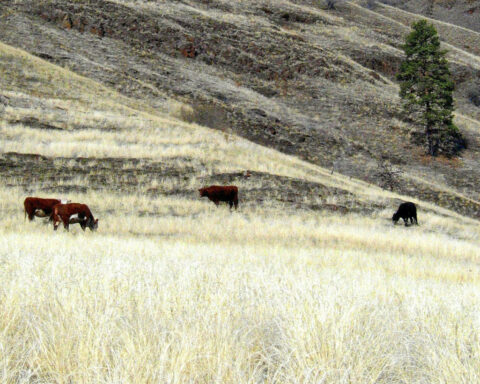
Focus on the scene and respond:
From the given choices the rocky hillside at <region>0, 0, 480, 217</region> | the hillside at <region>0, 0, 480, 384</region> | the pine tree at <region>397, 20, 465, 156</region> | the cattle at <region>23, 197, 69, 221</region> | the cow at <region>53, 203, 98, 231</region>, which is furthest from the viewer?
the pine tree at <region>397, 20, 465, 156</region>

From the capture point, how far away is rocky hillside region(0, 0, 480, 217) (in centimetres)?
4400

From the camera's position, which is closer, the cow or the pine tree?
the cow

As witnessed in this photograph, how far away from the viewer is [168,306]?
3.36 metres

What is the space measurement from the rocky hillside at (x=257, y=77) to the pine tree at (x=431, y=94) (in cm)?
193

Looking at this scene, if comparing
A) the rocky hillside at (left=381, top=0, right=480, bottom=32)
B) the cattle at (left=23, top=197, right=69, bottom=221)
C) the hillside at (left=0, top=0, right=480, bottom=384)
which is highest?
the rocky hillside at (left=381, top=0, right=480, bottom=32)

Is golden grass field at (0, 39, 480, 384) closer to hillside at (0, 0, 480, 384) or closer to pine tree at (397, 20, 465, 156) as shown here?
hillside at (0, 0, 480, 384)

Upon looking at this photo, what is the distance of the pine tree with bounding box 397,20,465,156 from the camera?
48303 mm

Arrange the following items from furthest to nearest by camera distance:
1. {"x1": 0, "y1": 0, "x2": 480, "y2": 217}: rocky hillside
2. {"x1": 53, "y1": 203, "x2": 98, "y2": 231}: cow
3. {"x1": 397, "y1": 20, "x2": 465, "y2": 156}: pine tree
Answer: {"x1": 397, "y1": 20, "x2": 465, "y2": 156}: pine tree, {"x1": 0, "y1": 0, "x2": 480, "y2": 217}: rocky hillside, {"x1": 53, "y1": 203, "x2": 98, "y2": 231}: cow

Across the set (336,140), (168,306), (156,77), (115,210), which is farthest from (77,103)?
(168,306)

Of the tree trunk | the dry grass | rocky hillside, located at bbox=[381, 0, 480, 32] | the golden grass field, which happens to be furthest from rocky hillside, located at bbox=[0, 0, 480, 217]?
rocky hillside, located at bbox=[381, 0, 480, 32]

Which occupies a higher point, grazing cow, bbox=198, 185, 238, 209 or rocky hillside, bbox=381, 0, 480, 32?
rocky hillside, bbox=381, 0, 480, 32

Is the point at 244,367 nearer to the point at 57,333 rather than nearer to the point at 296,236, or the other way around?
the point at 57,333

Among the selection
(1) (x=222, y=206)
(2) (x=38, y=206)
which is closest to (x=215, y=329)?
(2) (x=38, y=206)

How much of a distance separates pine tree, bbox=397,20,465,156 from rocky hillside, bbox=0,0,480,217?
6.34ft
